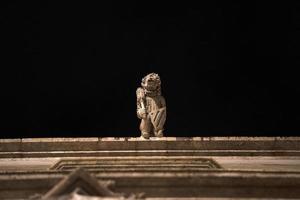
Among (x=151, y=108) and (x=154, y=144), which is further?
(x=151, y=108)

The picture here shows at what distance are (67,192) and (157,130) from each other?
7.16 metres

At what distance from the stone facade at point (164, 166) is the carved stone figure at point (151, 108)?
81 cm

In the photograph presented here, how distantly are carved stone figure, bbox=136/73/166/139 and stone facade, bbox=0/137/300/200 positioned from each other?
2.67 feet

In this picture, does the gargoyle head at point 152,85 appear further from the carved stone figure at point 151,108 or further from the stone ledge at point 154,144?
the stone ledge at point 154,144

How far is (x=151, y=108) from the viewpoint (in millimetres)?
15508

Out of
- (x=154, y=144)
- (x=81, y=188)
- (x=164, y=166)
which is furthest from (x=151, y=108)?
(x=81, y=188)

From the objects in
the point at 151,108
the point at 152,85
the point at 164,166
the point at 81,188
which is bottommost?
the point at 81,188

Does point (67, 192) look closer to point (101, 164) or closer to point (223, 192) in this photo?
point (223, 192)

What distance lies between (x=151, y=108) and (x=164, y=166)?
2.94 metres

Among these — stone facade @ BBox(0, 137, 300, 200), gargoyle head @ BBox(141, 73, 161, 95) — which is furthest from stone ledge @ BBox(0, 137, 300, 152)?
gargoyle head @ BBox(141, 73, 161, 95)

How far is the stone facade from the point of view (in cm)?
1025

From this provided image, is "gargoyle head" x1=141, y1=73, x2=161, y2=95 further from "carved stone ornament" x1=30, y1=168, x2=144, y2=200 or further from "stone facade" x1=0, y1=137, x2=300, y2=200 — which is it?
"carved stone ornament" x1=30, y1=168, x2=144, y2=200

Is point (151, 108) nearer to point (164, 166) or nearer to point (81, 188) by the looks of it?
point (164, 166)

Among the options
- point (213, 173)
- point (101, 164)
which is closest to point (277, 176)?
point (213, 173)
